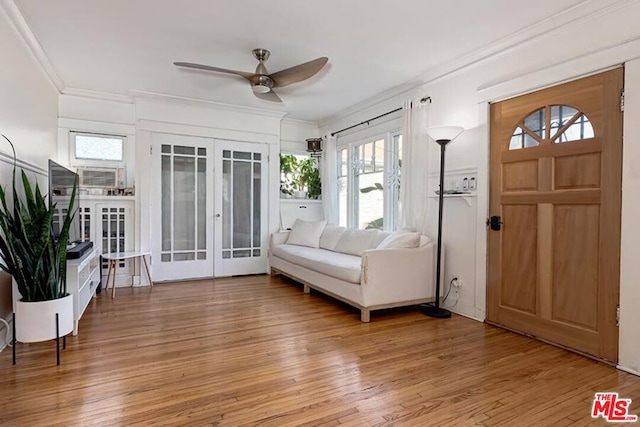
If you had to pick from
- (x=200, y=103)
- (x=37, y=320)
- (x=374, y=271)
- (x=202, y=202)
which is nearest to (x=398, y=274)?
(x=374, y=271)

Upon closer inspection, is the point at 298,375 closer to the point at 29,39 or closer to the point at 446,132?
the point at 446,132

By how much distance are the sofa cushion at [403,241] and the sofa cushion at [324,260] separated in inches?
14.0

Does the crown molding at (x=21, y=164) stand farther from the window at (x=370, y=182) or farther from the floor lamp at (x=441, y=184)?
the window at (x=370, y=182)

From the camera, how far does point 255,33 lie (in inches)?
118

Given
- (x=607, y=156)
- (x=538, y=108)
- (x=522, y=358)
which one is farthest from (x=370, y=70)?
(x=522, y=358)

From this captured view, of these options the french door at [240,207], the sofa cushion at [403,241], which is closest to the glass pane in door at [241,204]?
the french door at [240,207]

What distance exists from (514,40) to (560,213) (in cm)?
148

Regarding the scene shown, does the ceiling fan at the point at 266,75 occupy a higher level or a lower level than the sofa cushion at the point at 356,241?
higher

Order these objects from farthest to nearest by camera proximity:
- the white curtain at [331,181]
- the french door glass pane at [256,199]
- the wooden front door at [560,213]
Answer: the white curtain at [331,181], the french door glass pane at [256,199], the wooden front door at [560,213]

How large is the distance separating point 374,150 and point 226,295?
2.72 m

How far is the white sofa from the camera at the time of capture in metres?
3.35

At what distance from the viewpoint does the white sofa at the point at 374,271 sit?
3352mm

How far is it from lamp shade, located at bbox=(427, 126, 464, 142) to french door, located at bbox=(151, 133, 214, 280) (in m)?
3.19

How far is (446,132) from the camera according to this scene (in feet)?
11.1
